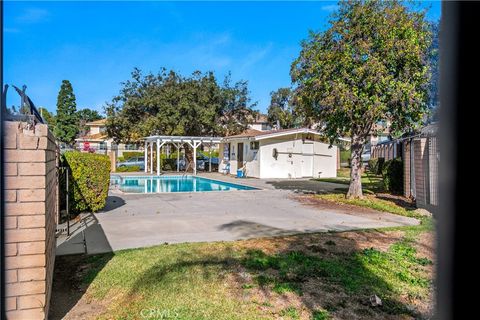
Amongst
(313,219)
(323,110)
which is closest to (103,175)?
(313,219)

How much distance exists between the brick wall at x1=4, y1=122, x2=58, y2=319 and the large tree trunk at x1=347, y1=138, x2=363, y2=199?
39.0 feet

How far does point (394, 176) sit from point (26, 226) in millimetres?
14723

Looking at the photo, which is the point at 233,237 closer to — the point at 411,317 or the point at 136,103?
the point at 411,317

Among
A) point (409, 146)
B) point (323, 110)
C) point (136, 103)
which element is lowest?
point (409, 146)

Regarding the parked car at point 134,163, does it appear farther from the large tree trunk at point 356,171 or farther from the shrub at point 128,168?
the large tree trunk at point 356,171

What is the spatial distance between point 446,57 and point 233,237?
682 centimetres

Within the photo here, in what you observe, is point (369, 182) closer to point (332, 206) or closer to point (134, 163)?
point (332, 206)

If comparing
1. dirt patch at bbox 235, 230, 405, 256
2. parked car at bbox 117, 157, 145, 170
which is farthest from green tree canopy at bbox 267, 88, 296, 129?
dirt patch at bbox 235, 230, 405, 256

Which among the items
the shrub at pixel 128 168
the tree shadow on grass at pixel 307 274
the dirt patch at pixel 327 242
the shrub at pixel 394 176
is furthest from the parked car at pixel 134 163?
the tree shadow on grass at pixel 307 274

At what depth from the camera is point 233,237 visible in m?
7.32

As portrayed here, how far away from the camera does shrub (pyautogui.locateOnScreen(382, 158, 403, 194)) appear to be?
15.0 meters

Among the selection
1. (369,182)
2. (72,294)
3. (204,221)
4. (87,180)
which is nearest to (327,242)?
(204,221)

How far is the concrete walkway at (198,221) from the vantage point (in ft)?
23.4

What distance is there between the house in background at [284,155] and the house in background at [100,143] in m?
11.0
